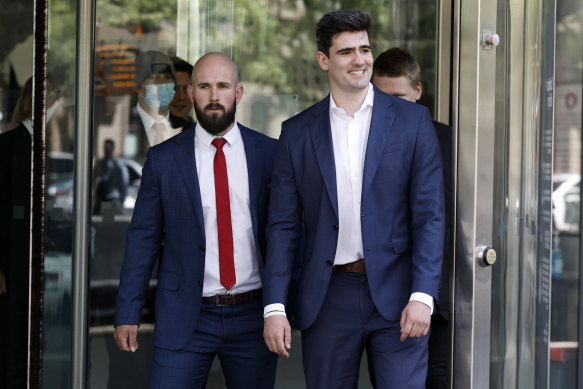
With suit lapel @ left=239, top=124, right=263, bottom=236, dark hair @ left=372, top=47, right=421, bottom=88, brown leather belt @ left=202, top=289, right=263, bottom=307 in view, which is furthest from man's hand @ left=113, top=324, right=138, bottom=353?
dark hair @ left=372, top=47, right=421, bottom=88

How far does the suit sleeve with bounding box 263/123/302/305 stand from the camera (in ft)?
9.79

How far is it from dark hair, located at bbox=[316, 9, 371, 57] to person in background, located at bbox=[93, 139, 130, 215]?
7.55 ft

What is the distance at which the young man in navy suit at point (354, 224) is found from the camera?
2.85 metres

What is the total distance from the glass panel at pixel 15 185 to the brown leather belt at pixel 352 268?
152cm

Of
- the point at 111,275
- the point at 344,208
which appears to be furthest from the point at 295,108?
the point at 344,208

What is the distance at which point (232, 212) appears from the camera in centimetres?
339

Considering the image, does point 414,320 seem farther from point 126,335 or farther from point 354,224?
point 126,335

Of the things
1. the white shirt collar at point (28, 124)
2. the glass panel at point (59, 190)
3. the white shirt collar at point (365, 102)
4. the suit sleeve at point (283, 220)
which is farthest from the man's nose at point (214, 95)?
the white shirt collar at point (28, 124)

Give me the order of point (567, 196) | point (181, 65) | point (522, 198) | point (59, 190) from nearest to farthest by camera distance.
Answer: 1. point (522, 198)
2. point (59, 190)
3. point (567, 196)
4. point (181, 65)

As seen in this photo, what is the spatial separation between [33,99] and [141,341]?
6.16 ft

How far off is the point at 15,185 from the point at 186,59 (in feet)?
5.66

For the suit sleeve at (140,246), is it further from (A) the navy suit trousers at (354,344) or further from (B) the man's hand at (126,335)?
(A) the navy suit trousers at (354,344)

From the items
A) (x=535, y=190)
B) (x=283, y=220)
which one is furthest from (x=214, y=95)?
(x=535, y=190)

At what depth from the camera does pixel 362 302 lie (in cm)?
286
